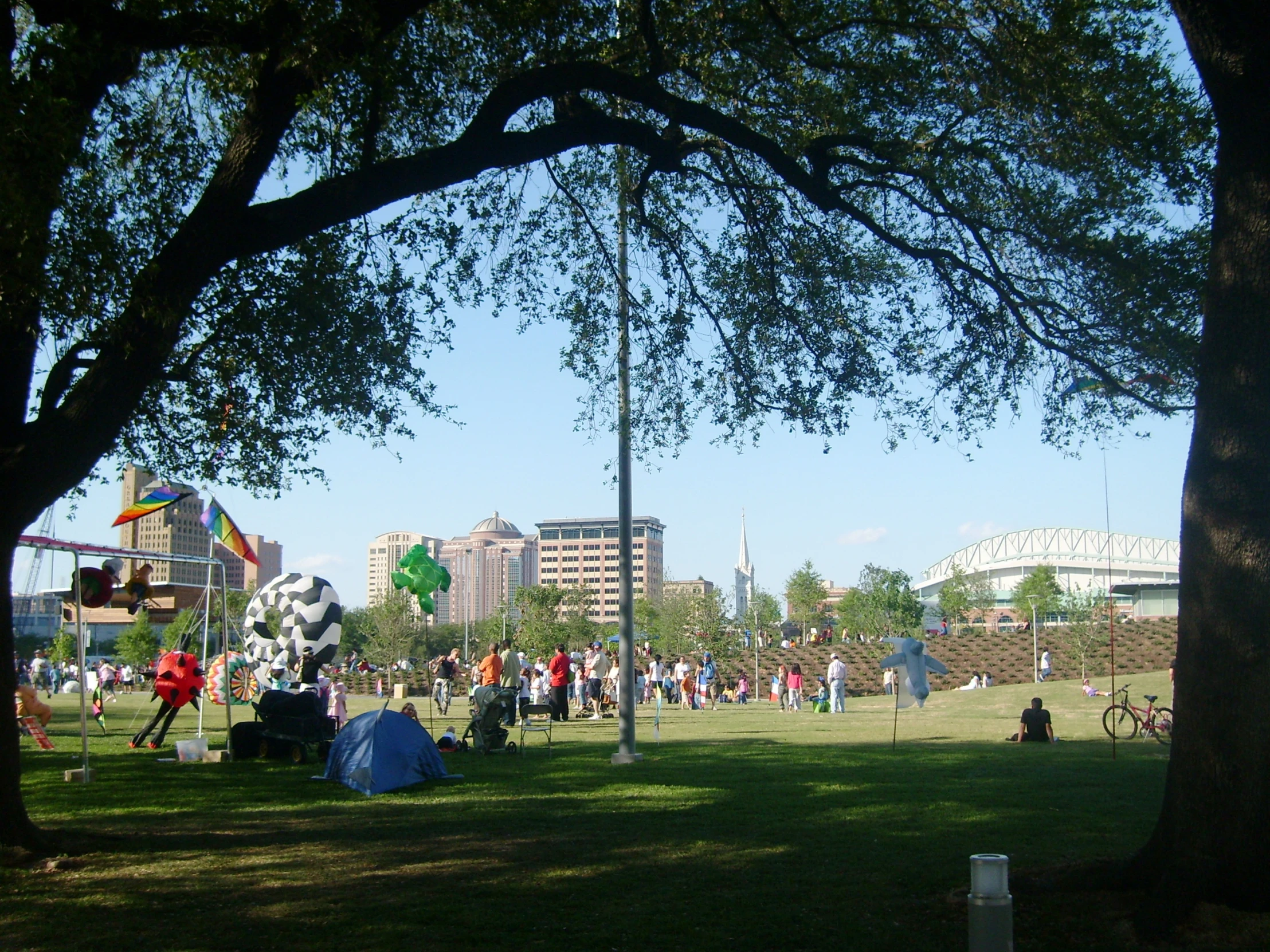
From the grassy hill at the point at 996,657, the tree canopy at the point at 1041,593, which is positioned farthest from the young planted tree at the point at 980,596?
the grassy hill at the point at 996,657

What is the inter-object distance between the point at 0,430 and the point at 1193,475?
27.3 ft

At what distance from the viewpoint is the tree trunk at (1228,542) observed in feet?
19.0

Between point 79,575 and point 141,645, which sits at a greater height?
point 79,575

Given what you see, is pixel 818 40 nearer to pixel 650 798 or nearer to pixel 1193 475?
pixel 1193 475

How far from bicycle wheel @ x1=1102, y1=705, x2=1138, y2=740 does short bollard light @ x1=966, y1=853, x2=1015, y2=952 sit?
12.9 metres

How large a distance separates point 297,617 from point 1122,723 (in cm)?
1705

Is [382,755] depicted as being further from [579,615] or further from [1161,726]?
[579,615]

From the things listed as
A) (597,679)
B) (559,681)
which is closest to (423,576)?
(559,681)

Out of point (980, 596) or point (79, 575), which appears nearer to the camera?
point (79, 575)

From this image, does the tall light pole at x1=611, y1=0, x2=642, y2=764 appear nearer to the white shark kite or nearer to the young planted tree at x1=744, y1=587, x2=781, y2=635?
the white shark kite

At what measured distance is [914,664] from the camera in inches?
623

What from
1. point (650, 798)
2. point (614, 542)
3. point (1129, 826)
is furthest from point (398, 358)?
point (614, 542)

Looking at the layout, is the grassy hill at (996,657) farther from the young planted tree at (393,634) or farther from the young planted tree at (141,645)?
the young planted tree at (141,645)

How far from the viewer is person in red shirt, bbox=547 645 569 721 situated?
23250mm
